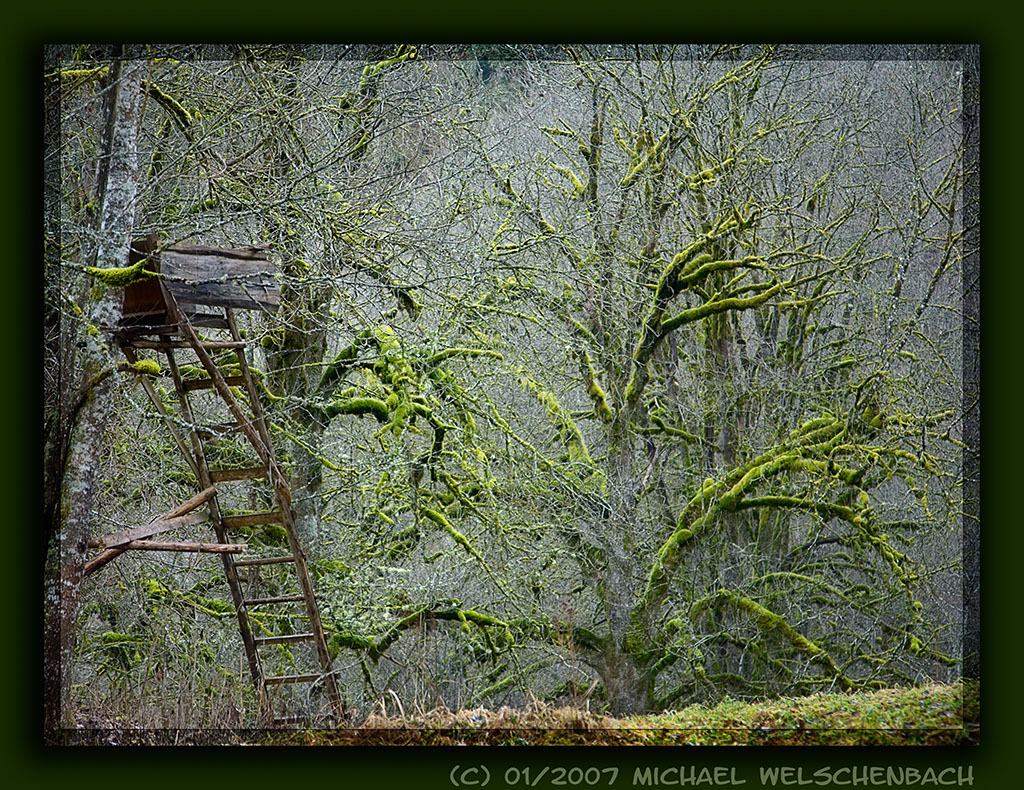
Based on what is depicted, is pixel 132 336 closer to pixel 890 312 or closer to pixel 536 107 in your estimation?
pixel 536 107

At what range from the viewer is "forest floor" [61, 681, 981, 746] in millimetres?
4566

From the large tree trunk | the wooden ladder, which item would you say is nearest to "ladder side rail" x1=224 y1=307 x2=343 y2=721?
the wooden ladder

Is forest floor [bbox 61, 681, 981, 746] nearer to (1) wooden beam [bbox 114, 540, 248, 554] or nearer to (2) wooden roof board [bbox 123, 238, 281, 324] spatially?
(1) wooden beam [bbox 114, 540, 248, 554]

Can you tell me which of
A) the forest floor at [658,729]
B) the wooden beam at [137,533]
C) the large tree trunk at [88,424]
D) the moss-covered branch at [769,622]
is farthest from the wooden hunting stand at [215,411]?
the moss-covered branch at [769,622]

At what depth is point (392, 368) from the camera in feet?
21.8

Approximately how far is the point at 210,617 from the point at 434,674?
5.90 ft

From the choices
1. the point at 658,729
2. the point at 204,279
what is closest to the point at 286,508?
the point at 204,279

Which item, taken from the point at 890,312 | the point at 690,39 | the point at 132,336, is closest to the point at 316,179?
the point at 132,336

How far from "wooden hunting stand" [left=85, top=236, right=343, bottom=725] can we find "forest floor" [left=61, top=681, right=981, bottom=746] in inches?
17.6

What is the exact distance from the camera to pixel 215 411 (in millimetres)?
6715

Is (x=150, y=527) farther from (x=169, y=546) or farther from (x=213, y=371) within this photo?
(x=213, y=371)

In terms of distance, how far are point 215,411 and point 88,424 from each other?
2457 millimetres

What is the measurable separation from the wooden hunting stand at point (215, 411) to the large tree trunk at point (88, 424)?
0.42ft

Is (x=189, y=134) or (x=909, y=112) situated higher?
(x=909, y=112)
